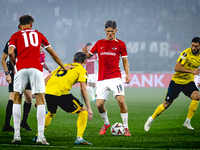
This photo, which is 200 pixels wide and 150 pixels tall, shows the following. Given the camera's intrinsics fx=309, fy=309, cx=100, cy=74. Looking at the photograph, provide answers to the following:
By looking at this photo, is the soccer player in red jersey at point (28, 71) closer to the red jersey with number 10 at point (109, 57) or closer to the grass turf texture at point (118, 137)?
the grass turf texture at point (118, 137)

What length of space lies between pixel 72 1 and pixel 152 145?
1023 inches

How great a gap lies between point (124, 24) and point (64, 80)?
23.6 meters

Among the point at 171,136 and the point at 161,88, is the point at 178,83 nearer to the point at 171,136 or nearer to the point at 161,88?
the point at 171,136

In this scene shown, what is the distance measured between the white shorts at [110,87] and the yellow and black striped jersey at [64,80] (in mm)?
1101

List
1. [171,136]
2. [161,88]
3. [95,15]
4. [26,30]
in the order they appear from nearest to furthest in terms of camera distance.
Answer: [26,30] → [171,136] → [161,88] → [95,15]

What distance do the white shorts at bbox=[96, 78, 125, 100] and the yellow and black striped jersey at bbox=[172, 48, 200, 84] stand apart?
1.30 m

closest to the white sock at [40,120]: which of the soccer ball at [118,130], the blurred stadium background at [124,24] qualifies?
the soccer ball at [118,130]

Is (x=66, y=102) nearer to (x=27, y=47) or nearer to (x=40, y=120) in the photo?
(x=40, y=120)

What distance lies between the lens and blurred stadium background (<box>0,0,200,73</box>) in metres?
25.4

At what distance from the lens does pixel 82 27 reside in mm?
27438

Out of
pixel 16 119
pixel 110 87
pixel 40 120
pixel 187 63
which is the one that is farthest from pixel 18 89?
pixel 187 63

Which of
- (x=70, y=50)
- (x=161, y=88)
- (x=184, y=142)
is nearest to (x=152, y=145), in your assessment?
(x=184, y=142)

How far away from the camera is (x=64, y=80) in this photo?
4480 millimetres

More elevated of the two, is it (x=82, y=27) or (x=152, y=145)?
(x=82, y=27)
